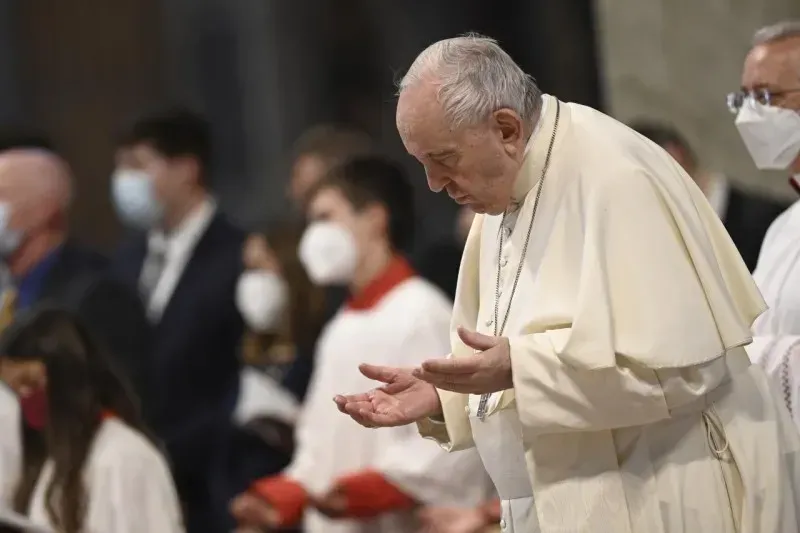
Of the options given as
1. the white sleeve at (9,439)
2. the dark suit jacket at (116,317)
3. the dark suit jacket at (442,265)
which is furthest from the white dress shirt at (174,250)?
the white sleeve at (9,439)

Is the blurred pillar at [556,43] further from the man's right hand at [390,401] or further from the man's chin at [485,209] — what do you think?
the man's right hand at [390,401]

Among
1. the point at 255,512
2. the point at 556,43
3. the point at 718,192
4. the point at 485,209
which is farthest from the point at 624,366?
the point at 556,43

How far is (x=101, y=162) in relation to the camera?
10859 mm

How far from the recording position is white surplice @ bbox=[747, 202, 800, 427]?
364 centimetres

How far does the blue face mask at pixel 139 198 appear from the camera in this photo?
23.0 ft

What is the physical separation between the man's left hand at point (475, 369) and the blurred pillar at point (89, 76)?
8168 mm

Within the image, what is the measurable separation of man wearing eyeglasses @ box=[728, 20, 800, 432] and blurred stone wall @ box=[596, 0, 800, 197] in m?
1.80

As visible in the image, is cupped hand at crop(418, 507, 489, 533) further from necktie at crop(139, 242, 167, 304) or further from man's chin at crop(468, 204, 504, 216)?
necktie at crop(139, 242, 167, 304)

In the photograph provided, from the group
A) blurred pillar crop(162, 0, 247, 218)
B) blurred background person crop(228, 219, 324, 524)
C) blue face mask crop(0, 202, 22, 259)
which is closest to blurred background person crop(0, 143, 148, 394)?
blue face mask crop(0, 202, 22, 259)

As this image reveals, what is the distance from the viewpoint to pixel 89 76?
A: 35.9ft

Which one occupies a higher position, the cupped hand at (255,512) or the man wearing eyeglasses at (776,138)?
the man wearing eyeglasses at (776,138)

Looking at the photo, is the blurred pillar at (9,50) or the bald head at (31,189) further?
the blurred pillar at (9,50)

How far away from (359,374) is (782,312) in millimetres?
1896

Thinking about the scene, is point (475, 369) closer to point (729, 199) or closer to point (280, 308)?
point (729, 199)
